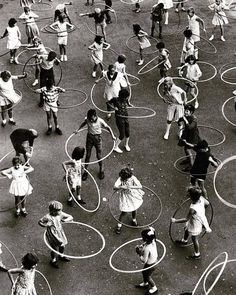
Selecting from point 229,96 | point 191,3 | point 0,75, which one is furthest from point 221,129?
point 191,3

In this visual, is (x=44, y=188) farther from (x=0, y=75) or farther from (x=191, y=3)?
(x=191, y=3)

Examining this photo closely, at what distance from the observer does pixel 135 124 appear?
53.0 ft

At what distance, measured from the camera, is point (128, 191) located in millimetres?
12250

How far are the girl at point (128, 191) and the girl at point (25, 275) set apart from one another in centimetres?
257

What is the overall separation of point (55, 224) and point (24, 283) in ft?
4.49

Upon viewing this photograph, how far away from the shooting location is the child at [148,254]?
35.0 feet

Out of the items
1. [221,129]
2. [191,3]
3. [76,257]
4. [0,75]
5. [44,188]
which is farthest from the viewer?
[191,3]

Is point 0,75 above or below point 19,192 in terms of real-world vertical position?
above

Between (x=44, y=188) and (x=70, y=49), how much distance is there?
694cm

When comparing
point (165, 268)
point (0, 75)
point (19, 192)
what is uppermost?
point (0, 75)

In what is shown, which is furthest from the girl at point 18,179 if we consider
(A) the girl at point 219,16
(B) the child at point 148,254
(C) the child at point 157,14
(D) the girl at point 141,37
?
(A) the girl at point 219,16

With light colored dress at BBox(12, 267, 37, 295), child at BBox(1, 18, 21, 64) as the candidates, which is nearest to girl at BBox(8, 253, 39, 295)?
light colored dress at BBox(12, 267, 37, 295)

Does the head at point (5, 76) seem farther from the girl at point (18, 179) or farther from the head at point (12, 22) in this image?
the head at point (12, 22)

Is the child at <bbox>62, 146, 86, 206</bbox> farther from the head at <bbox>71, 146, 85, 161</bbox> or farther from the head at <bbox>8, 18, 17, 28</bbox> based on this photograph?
the head at <bbox>8, 18, 17, 28</bbox>
